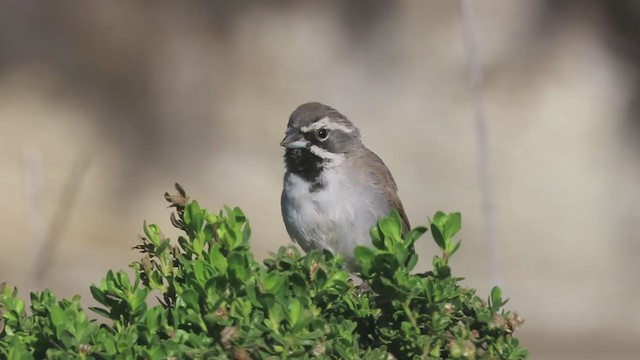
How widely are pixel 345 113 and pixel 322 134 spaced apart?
117 inches

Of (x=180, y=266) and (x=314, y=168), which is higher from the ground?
(x=314, y=168)

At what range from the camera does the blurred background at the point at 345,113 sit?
24.3ft

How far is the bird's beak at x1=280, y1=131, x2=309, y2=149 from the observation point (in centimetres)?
434

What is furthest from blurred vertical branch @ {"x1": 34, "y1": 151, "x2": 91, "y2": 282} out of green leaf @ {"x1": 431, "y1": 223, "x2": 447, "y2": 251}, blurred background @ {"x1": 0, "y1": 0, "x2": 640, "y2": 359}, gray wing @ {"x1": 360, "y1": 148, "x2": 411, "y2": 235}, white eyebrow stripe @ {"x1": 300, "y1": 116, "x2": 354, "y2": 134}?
green leaf @ {"x1": 431, "y1": 223, "x2": 447, "y2": 251}

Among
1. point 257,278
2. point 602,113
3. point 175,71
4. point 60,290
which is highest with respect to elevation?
point 602,113

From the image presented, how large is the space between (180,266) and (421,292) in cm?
60

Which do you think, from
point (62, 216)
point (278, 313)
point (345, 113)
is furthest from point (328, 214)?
point (62, 216)

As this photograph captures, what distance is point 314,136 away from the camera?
4410 mm

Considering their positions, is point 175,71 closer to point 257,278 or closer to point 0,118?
point 0,118

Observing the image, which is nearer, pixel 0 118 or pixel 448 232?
pixel 448 232

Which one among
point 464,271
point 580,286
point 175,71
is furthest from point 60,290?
point 580,286

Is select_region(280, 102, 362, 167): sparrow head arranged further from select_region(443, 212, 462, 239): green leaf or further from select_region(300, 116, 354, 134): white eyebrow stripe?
select_region(443, 212, 462, 239): green leaf

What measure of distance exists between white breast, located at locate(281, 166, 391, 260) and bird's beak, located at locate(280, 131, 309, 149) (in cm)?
11

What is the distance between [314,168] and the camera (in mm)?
4406
